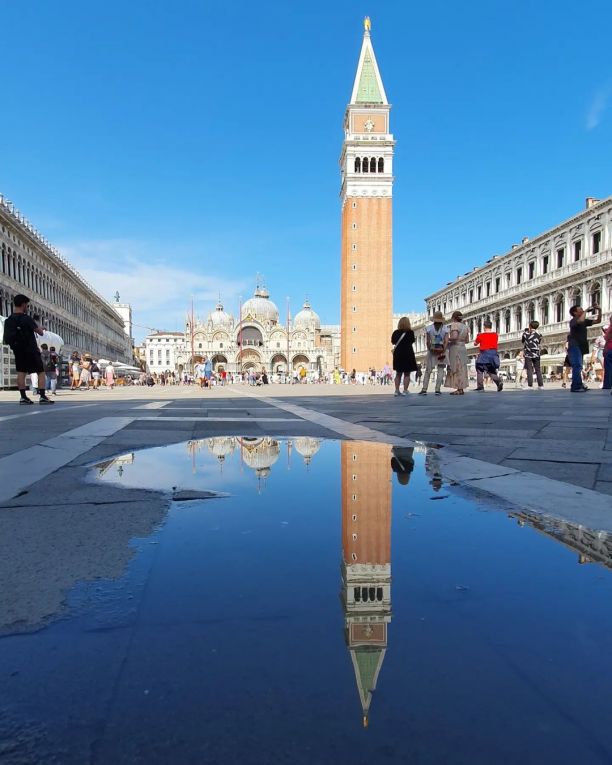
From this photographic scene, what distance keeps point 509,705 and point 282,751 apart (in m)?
0.34

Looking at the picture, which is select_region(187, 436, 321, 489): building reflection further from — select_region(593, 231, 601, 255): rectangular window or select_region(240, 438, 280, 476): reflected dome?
select_region(593, 231, 601, 255): rectangular window

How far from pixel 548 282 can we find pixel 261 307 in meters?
62.2

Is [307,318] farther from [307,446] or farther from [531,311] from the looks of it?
[307,446]

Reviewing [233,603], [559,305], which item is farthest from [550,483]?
[559,305]

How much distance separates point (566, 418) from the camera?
568 centimetres

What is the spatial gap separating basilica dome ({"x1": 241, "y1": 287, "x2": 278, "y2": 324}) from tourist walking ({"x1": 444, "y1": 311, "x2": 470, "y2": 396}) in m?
81.2

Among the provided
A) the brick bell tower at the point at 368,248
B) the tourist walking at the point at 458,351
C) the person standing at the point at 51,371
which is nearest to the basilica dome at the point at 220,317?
the brick bell tower at the point at 368,248

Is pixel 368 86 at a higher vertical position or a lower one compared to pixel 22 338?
higher

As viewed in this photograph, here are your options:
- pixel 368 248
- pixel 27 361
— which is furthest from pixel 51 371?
pixel 368 248

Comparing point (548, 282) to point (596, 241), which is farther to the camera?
point (548, 282)

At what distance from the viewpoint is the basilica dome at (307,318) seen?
322 ft

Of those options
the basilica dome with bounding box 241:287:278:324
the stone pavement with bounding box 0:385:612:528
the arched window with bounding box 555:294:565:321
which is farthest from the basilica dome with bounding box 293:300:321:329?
the stone pavement with bounding box 0:385:612:528

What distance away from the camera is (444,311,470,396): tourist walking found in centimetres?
1033

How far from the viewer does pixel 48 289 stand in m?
41.6
